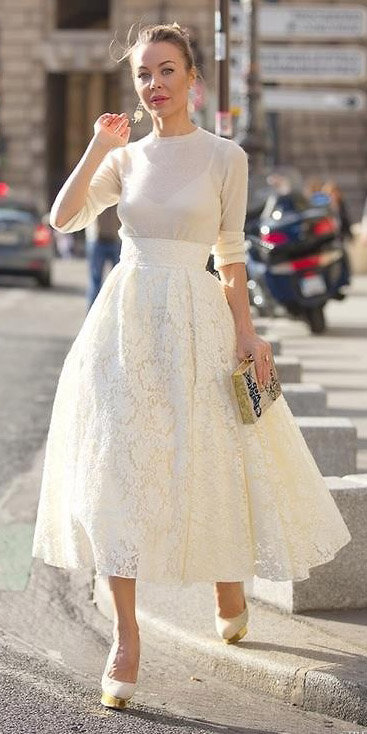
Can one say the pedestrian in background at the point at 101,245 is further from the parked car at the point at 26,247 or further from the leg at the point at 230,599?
the leg at the point at 230,599

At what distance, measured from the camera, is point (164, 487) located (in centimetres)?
497

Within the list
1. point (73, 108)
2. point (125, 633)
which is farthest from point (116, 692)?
point (73, 108)

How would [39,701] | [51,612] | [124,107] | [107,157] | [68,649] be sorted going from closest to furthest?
[39,701] < [107,157] < [68,649] < [51,612] < [124,107]

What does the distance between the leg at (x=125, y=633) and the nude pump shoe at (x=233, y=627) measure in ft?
1.69

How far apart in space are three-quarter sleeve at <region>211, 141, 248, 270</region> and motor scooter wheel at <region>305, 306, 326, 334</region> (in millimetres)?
11560

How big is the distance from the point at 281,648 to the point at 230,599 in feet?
0.69

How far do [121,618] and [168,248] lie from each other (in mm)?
1026

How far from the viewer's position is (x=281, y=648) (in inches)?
212

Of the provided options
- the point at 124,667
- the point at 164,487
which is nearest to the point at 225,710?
the point at 124,667

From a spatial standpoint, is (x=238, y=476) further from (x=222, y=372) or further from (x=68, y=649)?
(x=68, y=649)

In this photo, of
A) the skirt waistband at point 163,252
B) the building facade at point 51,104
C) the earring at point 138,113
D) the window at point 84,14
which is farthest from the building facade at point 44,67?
the skirt waistband at point 163,252

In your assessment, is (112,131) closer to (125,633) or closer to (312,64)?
(125,633)

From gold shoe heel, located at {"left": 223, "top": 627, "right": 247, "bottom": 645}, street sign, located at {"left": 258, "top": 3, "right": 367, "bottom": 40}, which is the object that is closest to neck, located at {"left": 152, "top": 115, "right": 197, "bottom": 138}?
gold shoe heel, located at {"left": 223, "top": 627, "right": 247, "bottom": 645}

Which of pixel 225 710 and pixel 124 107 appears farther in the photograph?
pixel 124 107
